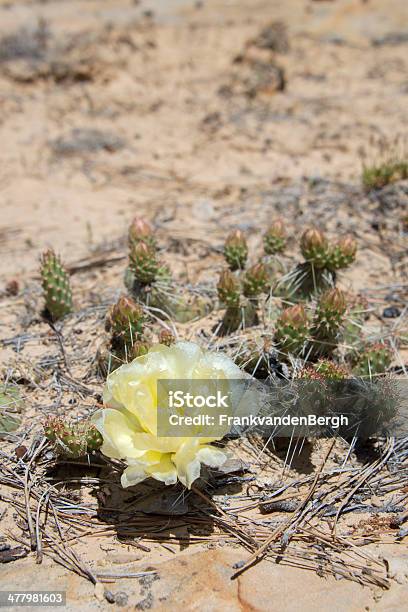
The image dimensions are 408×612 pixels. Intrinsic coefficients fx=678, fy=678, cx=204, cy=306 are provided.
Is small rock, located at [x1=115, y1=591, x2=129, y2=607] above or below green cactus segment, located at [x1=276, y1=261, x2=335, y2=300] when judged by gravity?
below

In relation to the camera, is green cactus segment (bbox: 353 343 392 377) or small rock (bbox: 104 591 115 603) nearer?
small rock (bbox: 104 591 115 603)

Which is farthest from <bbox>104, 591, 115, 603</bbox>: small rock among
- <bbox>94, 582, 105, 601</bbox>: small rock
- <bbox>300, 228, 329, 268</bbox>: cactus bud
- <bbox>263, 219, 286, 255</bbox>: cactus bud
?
<bbox>263, 219, 286, 255</bbox>: cactus bud

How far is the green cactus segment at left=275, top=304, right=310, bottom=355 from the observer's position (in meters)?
2.79

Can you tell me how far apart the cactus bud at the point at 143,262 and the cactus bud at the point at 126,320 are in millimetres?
336

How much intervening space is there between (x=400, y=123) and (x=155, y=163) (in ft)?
7.07

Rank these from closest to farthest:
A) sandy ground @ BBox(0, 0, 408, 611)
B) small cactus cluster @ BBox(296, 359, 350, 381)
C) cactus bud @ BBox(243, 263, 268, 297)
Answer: sandy ground @ BBox(0, 0, 408, 611) → small cactus cluster @ BBox(296, 359, 350, 381) → cactus bud @ BBox(243, 263, 268, 297)

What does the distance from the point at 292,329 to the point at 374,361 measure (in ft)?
1.34

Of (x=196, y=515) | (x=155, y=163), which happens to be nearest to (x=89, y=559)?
(x=196, y=515)

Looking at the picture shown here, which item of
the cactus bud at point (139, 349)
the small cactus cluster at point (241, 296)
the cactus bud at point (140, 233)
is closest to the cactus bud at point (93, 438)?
the cactus bud at point (139, 349)

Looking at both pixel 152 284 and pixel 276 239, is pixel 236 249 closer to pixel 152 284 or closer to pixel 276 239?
pixel 276 239

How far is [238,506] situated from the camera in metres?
2.46

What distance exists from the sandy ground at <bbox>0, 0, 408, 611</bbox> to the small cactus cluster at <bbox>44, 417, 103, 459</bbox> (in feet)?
1.13

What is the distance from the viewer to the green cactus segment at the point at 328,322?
113 inches

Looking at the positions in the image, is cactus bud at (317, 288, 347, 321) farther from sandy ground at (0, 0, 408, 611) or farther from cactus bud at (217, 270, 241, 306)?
sandy ground at (0, 0, 408, 611)
